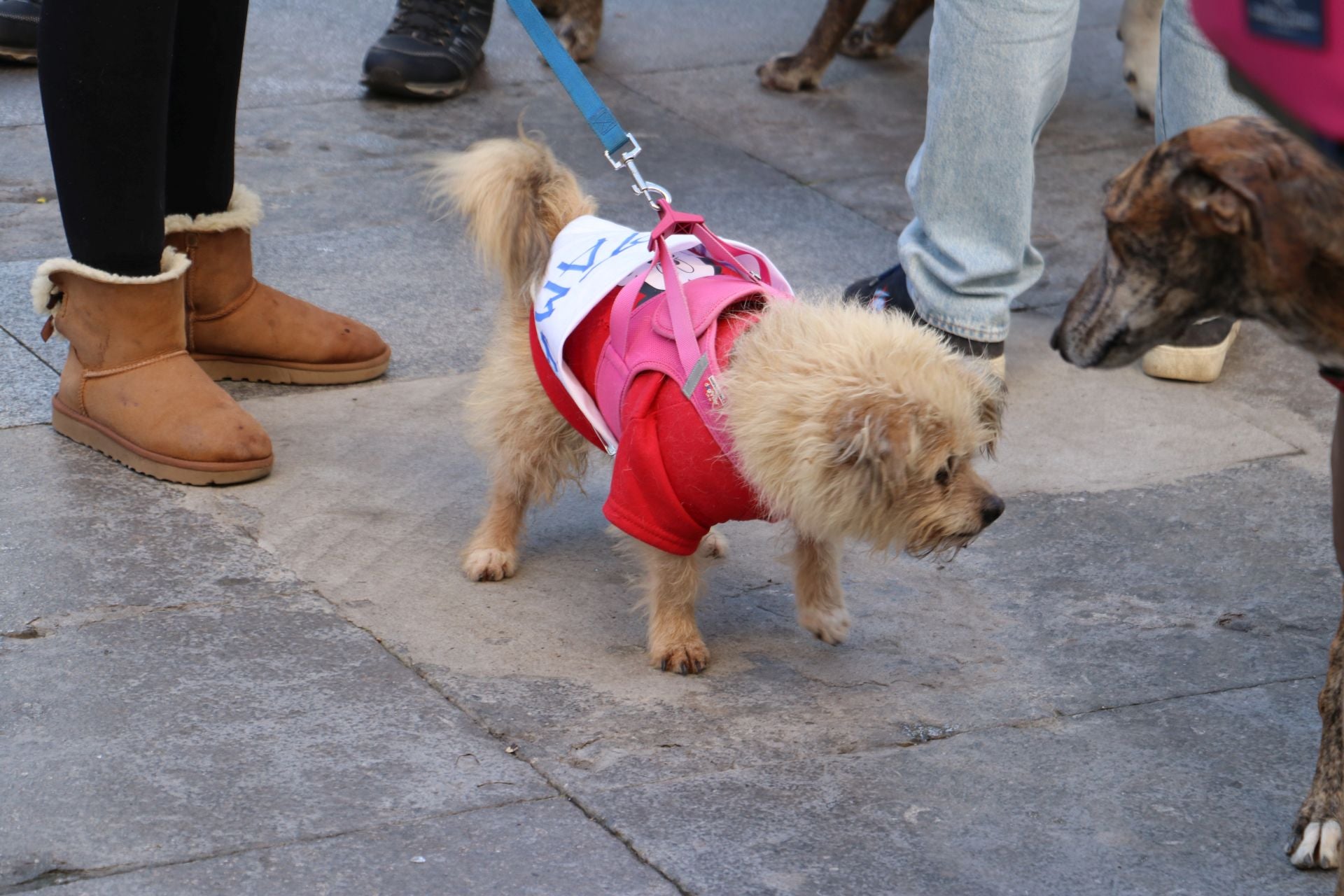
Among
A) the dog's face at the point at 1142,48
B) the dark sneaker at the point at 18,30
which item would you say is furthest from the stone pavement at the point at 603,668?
the dog's face at the point at 1142,48

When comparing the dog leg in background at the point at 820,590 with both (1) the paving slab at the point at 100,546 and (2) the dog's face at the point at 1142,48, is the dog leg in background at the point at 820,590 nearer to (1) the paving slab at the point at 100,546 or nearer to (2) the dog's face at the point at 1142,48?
(1) the paving slab at the point at 100,546

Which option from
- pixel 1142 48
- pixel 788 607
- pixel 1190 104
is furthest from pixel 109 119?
pixel 1142 48

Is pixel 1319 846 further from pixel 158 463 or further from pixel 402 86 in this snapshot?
pixel 402 86

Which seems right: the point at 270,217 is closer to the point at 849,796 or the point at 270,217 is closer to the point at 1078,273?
the point at 1078,273

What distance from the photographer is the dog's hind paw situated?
2.40 metres

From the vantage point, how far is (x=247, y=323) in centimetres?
417

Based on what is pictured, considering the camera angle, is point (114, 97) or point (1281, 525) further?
point (1281, 525)

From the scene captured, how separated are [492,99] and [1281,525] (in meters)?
4.27

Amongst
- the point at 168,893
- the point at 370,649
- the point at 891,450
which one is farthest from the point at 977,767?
the point at 168,893

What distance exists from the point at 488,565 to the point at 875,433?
1.16 meters

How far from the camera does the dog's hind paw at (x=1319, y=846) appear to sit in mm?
2404

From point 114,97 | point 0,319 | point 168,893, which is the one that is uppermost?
point 114,97

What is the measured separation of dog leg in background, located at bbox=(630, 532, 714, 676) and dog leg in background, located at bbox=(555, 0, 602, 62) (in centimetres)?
452

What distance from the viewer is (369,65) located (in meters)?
6.48
